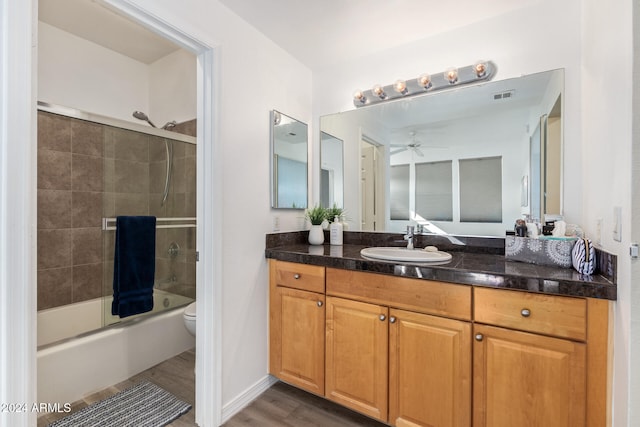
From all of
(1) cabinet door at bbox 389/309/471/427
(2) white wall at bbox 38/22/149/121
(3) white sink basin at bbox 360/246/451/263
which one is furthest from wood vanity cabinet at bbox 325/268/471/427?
(2) white wall at bbox 38/22/149/121

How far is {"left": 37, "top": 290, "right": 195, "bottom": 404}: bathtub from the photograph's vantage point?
171 cm

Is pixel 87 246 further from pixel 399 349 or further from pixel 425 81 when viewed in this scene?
pixel 425 81

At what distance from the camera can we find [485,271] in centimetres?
124

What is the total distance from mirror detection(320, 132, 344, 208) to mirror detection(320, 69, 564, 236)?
51 millimetres

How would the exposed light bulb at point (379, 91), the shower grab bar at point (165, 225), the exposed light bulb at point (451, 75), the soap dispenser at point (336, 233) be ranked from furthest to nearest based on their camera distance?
the shower grab bar at point (165, 225)
the soap dispenser at point (336, 233)
the exposed light bulb at point (379, 91)
the exposed light bulb at point (451, 75)

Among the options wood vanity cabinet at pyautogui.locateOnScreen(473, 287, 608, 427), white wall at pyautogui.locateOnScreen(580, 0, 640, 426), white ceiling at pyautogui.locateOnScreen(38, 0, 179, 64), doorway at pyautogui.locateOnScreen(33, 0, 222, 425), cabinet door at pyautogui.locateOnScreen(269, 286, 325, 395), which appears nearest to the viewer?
white wall at pyautogui.locateOnScreen(580, 0, 640, 426)

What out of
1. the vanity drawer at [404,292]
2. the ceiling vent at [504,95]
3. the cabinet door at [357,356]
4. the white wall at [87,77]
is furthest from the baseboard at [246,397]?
the white wall at [87,77]

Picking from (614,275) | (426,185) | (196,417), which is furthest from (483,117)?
(196,417)

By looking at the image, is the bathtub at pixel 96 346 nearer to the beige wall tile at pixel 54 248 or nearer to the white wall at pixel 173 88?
the beige wall tile at pixel 54 248

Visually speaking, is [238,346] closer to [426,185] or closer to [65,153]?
[426,185]

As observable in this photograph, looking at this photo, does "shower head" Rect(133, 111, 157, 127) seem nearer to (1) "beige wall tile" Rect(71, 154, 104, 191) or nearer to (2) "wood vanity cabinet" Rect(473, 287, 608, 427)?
(1) "beige wall tile" Rect(71, 154, 104, 191)

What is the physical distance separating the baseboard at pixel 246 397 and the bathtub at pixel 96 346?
2.93ft

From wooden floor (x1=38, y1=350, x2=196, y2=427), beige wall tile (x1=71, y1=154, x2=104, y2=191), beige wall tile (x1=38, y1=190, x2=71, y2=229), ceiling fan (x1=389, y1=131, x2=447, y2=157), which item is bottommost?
wooden floor (x1=38, y1=350, x2=196, y2=427)

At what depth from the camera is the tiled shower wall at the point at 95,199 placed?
2148 mm
